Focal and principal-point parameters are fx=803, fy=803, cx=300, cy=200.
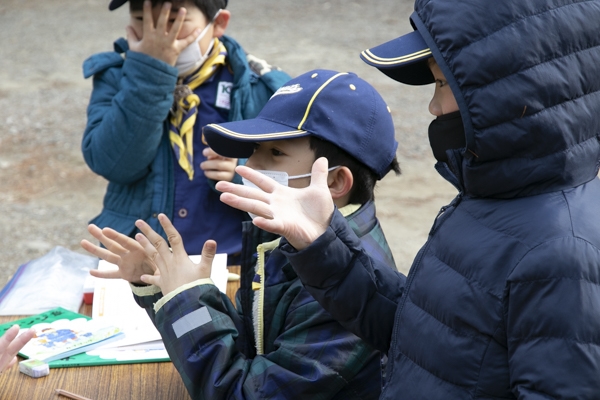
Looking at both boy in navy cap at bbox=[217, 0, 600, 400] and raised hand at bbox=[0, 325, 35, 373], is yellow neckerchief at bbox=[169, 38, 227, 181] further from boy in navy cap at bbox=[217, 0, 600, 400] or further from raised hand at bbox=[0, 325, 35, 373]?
boy in navy cap at bbox=[217, 0, 600, 400]

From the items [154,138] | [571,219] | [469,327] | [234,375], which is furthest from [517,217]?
[154,138]

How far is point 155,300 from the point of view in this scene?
1.94 metres

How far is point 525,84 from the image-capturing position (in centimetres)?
131

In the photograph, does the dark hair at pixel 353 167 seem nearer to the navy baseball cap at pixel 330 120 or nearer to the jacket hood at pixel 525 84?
the navy baseball cap at pixel 330 120

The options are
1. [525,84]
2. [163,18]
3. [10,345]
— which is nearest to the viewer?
[525,84]

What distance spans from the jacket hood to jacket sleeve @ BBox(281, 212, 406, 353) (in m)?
0.32

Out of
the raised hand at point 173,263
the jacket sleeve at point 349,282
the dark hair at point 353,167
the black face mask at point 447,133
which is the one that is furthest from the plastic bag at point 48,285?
the black face mask at point 447,133

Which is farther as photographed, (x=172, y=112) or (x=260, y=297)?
(x=172, y=112)

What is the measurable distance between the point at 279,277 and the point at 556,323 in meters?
0.79

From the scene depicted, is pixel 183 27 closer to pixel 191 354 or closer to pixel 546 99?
pixel 191 354

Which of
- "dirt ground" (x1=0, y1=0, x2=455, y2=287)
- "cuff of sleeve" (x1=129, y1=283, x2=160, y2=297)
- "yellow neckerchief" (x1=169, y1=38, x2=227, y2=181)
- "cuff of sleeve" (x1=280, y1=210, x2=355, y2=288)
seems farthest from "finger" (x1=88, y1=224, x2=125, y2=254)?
"dirt ground" (x1=0, y1=0, x2=455, y2=287)

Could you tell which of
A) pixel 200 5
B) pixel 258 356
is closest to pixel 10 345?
pixel 258 356

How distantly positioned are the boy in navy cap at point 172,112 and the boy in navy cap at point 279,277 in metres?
0.75

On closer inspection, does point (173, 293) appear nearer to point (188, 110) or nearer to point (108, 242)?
point (108, 242)
